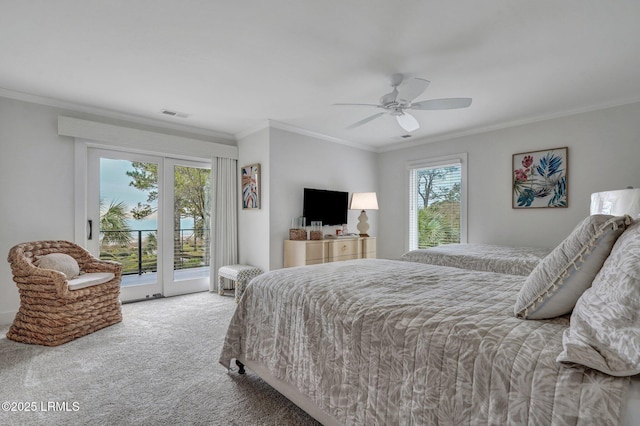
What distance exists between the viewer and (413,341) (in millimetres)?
1199

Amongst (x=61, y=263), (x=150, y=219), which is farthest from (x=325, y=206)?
(x=61, y=263)

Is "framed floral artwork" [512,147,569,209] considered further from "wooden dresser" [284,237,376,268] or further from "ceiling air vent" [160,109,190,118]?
"ceiling air vent" [160,109,190,118]

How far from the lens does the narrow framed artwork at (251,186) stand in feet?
14.9

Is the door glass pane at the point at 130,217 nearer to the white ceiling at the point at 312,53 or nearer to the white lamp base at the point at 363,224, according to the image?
the white ceiling at the point at 312,53

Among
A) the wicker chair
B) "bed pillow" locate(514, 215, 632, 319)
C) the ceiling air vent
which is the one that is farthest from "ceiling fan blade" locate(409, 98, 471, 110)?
the wicker chair

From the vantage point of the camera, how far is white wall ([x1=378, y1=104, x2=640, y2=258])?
353 cm

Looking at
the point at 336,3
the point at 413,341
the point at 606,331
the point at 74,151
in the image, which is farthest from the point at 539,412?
the point at 74,151

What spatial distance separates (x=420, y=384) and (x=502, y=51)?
2.57 meters

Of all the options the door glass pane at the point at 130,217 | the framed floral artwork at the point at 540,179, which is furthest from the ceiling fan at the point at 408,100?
the door glass pane at the point at 130,217

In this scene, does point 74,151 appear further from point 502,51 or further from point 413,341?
point 502,51

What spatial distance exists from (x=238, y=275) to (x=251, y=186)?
133cm

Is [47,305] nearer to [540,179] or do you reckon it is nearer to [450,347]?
[450,347]

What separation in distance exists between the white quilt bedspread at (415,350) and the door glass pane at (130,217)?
280 cm

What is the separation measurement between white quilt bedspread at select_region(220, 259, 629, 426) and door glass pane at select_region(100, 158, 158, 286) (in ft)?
9.17
